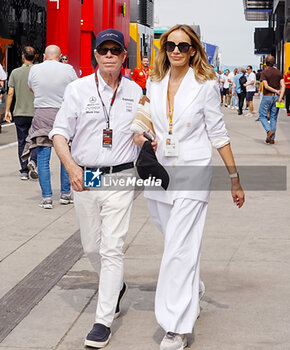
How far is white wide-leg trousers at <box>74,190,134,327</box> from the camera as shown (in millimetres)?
4609

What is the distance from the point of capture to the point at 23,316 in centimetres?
508

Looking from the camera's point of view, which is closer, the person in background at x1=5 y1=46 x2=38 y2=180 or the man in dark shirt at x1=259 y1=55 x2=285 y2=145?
the person in background at x1=5 y1=46 x2=38 y2=180

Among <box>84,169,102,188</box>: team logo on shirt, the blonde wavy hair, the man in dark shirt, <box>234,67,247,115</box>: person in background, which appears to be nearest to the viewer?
the blonde wavy hair

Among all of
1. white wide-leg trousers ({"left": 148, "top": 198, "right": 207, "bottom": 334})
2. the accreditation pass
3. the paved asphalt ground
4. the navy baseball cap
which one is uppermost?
the navy baseball cap

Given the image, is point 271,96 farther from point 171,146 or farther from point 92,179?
point 171,146

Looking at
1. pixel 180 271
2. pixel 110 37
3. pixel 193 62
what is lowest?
pixel 180 271

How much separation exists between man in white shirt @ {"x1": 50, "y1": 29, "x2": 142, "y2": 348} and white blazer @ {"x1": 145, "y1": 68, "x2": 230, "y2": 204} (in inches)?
10.2

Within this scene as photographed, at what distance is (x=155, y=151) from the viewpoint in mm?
4562

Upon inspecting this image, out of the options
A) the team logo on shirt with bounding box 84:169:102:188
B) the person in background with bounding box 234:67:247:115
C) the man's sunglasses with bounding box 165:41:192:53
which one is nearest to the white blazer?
the man's sunglasses with bounding box 165:41:192:53

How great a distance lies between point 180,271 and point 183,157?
61cm

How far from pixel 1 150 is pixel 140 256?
928 cm

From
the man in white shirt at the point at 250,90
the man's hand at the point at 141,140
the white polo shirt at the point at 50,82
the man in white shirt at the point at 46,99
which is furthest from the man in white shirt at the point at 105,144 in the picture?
the man in white shirt at the point at 250,90

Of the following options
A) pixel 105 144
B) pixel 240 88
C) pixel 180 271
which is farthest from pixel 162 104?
pixel 240 88

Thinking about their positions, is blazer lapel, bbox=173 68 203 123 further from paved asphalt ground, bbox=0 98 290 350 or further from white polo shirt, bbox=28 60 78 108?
white polo shirt, bbox=28 60 78 108
